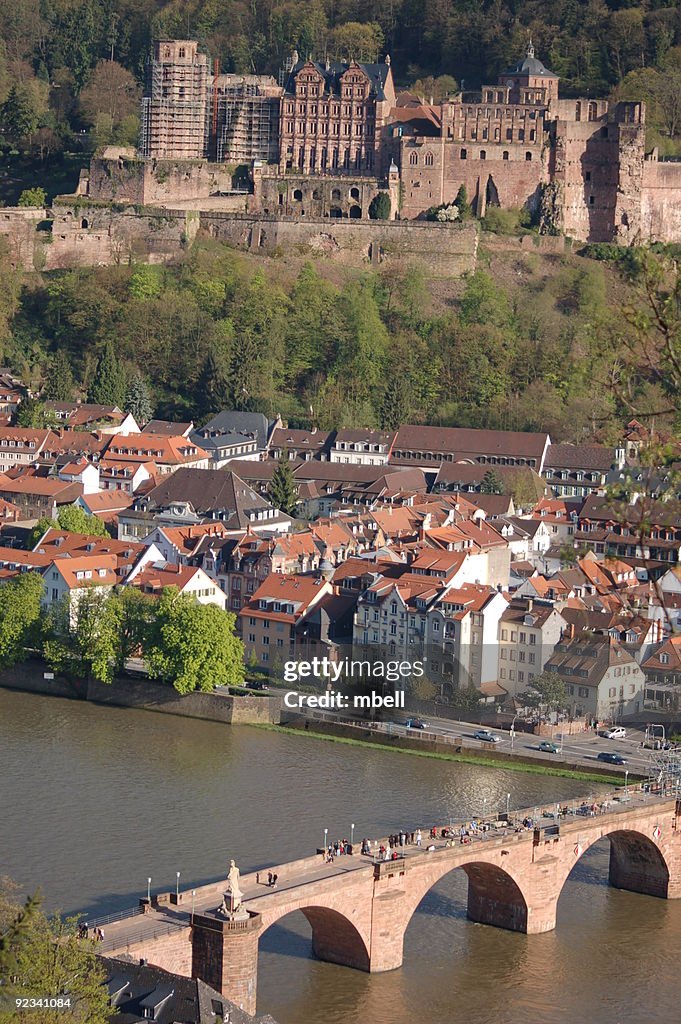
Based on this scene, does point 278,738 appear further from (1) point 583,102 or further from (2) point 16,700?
(1) point 583,102

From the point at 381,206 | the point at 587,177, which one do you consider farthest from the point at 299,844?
the point at 587,177

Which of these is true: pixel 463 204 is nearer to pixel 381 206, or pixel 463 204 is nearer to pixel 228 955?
pixel 381 206

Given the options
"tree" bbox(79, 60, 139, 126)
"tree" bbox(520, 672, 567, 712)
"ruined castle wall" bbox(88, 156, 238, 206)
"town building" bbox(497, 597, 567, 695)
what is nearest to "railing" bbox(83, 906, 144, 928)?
"tree" bbox(520, 672, 567, 712)

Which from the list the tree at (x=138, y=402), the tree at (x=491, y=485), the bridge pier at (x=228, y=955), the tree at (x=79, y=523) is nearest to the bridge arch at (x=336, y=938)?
the bridge pier at (x=228, y=955)

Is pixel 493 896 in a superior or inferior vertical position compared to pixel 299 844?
inferior

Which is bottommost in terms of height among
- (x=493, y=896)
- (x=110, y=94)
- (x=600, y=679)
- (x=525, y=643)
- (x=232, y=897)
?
(x=493, y=896)
